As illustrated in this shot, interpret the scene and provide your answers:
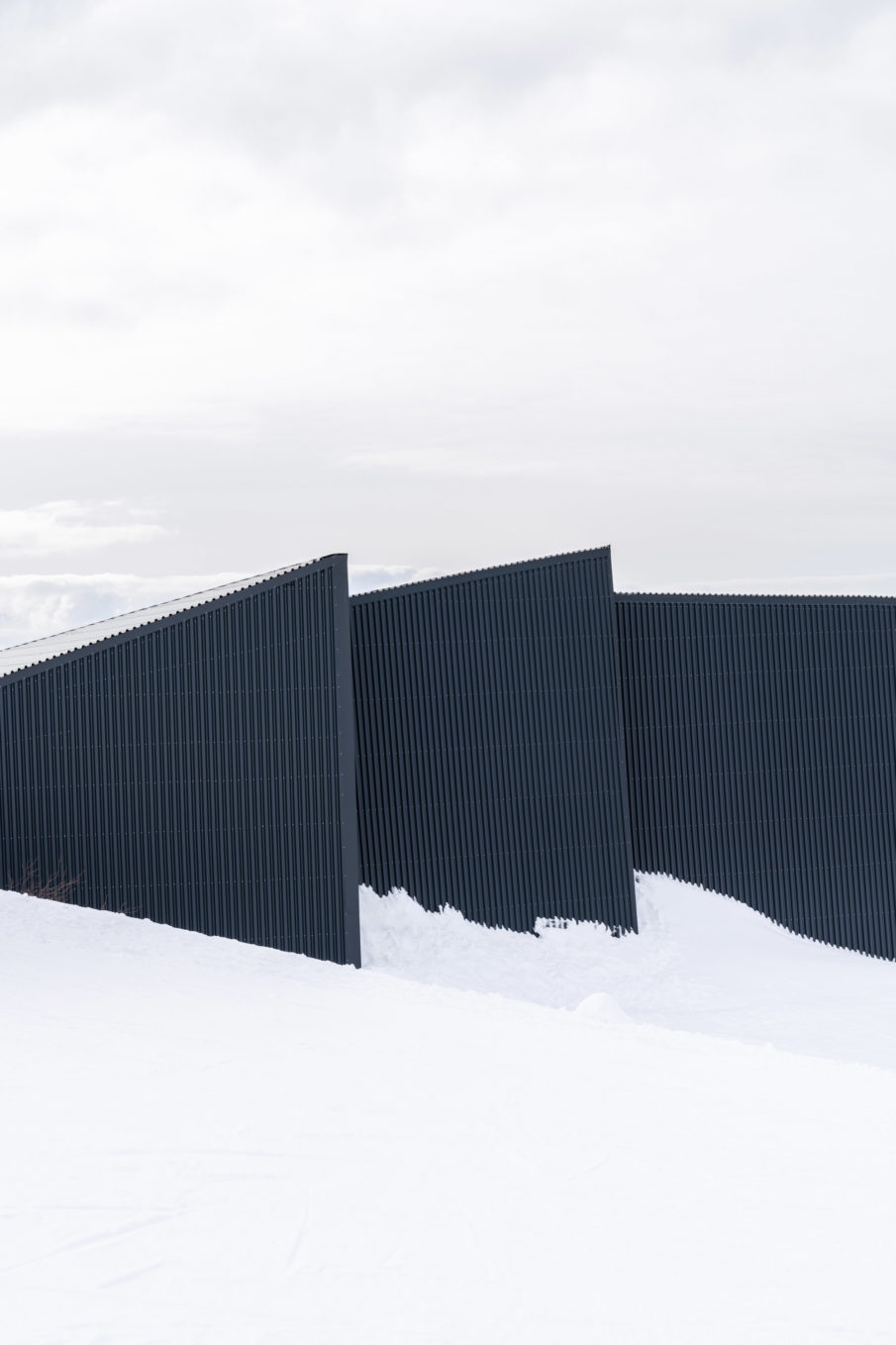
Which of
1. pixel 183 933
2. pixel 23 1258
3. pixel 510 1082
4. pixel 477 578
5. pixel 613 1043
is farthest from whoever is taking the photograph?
pixel 477 578

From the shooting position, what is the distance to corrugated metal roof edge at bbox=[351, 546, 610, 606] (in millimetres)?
22359

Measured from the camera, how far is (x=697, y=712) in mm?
24078

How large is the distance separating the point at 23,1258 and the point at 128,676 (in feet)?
38.2

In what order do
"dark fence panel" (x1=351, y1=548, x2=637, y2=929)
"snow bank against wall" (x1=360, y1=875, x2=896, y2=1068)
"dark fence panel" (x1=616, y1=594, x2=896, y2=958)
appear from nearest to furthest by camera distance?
"snow bank against wall" (x1=360, y1=875, x2=896, y2=1068)
"dark fence panel" (x1=351, y1=548, x2=637, y2=929)
"dark fence panel" (x1=616, y1=594, x2=896, y2=958)

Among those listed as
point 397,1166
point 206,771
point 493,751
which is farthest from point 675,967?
point 397,1166

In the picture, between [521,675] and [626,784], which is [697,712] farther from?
[521,675]

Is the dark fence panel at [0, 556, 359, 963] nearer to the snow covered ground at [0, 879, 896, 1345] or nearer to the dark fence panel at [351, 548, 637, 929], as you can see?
the snow covered ground at [0, 879, 896, 1345]

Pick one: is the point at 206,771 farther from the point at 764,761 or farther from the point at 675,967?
the point at 764,761

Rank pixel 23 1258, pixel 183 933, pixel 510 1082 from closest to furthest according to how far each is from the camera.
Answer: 1. pixel 23 1258
2. pixel 510 1082
3. pixel 183 933

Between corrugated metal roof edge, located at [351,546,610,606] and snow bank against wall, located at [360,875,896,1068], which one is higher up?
corrugated metal roof edge, located at [351,546,610,606]

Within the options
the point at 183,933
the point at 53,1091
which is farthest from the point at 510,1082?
the point at 183,933

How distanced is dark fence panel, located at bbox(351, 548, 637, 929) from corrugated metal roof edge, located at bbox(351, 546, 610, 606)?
0.03 m

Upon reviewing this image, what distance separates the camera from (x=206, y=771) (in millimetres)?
18422

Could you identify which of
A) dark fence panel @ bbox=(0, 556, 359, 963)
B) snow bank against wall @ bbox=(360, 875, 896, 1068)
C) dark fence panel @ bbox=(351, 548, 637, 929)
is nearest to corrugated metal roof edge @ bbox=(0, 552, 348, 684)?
dark fence panel @ bbox=(0, 556, 359, 963)
